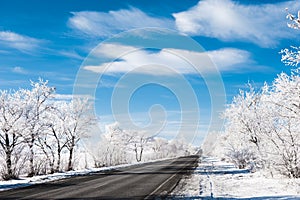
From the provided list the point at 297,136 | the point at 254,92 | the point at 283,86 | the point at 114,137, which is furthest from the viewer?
the point at 114,137

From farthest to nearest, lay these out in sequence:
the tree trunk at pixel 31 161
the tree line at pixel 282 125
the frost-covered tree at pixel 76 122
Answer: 1. the frost-covered tree at pixel 76 122
2. the tree trunk at pixel 31 161
3. the tree line at pixel 282 125

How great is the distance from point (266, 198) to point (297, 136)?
Answer: 218 inches

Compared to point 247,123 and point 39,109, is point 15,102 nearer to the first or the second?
point 39,109

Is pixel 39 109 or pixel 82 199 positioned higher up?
pixel 39 109

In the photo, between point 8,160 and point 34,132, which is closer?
point 8,160

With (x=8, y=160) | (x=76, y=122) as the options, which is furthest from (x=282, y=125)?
(x=76, y=122)

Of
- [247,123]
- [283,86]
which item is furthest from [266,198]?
[247,123]

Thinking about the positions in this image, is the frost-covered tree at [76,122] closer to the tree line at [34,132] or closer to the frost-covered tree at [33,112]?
the tree line at [34,132]

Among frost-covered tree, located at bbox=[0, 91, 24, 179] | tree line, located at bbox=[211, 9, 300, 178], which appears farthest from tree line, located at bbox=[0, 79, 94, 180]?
tree line, located at bbox=[211, 9, 300, 178]

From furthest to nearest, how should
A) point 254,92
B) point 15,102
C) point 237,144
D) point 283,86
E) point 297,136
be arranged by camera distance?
1. point 237,144
2. point 254,92
3. point 15,102
4. point 297,136
5. point 283,86

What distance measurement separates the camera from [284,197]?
1234 centimetres

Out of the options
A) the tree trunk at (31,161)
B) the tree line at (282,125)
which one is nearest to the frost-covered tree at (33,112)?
the tree trunk at (31,161)

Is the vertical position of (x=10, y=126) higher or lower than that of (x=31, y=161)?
higher

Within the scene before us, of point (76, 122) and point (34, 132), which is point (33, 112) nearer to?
point (34, 132)
